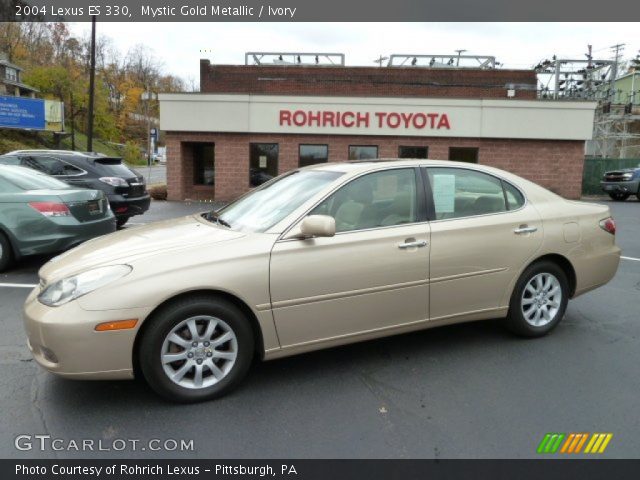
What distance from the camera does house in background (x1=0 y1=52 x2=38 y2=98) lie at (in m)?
56.8

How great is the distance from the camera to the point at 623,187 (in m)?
20.0

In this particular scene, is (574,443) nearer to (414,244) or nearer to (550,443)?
(550,443)

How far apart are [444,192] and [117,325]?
257cm

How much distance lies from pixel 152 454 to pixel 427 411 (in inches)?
62.8

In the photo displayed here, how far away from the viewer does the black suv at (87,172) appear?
9641 millimetres

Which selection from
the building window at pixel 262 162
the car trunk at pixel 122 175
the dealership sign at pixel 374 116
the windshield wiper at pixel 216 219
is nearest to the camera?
the windshield wiper at pixel 216 219

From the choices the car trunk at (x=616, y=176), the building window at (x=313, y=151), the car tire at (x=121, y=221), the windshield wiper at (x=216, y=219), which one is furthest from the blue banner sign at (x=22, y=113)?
the windshield wiper at (x=216, y=219)

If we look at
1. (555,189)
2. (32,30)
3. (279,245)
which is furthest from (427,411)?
(32,30)

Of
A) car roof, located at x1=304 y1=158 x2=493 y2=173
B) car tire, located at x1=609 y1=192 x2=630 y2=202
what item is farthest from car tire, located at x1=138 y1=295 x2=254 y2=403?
car tire, located at x1=609 y1=192 x2=630 y2=202

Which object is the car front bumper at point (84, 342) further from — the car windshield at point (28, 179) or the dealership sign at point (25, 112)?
the dealership sign at point (25, 112)

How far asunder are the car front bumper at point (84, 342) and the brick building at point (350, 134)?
16479mm

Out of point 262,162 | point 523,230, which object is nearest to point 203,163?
point 262,162

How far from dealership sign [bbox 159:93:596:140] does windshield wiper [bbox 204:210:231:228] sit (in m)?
15.1

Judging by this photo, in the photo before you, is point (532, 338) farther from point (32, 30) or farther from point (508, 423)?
point (32, 30)
